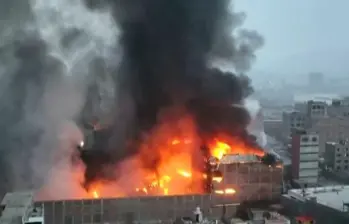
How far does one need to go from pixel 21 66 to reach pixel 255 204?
1062 cm

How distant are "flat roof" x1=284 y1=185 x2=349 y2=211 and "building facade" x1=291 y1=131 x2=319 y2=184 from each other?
4.24m

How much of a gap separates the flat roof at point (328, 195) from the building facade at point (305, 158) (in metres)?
4.24

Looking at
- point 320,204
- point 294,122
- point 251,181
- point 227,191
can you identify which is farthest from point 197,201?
point 294,122

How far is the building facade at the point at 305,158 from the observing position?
23.5 metres

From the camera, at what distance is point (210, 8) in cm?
2252

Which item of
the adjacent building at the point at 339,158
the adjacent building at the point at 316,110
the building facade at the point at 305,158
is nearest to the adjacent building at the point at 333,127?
the adjacent building at the point at 316,110

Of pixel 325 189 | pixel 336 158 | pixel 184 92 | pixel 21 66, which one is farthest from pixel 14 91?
pixel 336 158

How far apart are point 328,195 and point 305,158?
5663mm

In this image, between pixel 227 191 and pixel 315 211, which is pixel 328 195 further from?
pixel 227 191

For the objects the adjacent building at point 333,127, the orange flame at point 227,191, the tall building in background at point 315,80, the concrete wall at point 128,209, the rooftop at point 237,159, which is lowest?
the concrete wall at point 128,209

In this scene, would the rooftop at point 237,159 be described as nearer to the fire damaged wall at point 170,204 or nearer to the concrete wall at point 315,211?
the fire damaged wall at point 170,204

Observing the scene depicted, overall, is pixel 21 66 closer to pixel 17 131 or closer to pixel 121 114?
pixel 17 131

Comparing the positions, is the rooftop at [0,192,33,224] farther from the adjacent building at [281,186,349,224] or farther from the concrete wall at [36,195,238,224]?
the adjacent building at [281,186,349,224]

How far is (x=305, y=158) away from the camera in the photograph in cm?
2372
